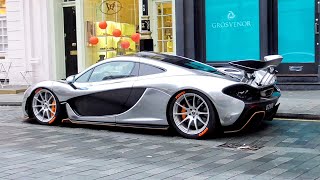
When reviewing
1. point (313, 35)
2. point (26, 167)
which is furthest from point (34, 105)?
point (313, 35)

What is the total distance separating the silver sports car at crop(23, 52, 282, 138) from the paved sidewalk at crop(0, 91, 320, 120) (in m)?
1.04

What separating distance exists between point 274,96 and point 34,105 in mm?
4417

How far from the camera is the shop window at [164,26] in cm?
1540

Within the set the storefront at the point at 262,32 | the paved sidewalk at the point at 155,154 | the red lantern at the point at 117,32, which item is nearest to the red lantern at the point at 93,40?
the red lantern at the point at 117,32

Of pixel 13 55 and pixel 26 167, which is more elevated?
pixel 13 55

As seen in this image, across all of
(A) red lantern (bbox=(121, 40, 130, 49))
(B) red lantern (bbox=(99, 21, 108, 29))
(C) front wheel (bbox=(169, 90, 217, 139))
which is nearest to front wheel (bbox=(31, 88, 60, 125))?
(C) front wheel (bbox=(169, 90, 217, 139))

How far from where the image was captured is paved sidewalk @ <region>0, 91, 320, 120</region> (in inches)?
362

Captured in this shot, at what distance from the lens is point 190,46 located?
576 inches

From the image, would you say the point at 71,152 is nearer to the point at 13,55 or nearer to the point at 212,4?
the point at 212,4

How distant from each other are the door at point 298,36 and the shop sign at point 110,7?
18.2 ft

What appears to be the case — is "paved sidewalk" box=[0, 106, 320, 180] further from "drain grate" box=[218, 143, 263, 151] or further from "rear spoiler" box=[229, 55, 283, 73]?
"rear spoiler" box=[229, 55, 283, 73]

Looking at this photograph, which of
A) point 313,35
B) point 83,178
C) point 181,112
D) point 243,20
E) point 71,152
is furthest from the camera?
point 243,20

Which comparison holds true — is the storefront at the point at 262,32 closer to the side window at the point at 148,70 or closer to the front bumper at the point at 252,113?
the front bumper at the point at 252,113

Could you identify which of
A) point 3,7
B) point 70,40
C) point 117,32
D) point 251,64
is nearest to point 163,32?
point 117,32
